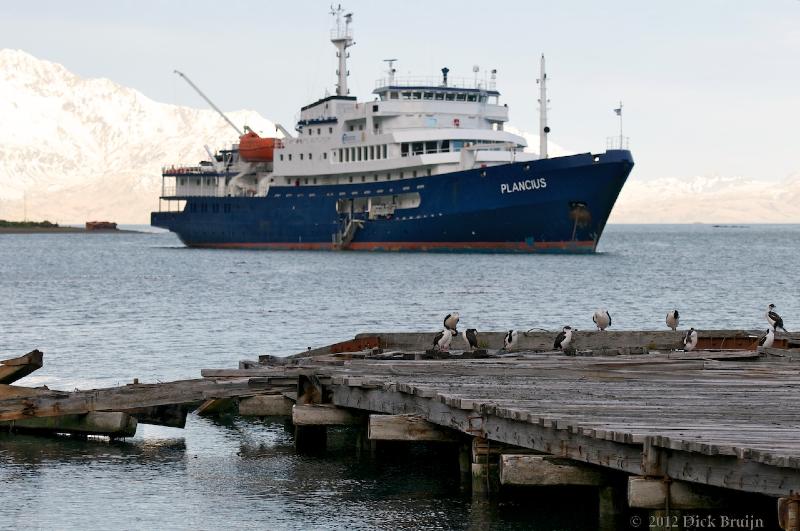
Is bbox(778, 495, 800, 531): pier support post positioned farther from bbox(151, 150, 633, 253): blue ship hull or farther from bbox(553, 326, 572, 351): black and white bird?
bbox(151, 150, 633, 253): blue ship hull

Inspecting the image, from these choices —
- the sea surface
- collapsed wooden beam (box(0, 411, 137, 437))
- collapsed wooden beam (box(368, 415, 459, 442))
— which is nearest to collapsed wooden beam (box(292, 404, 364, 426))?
the sea surface

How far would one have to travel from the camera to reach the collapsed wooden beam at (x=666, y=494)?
1167cm

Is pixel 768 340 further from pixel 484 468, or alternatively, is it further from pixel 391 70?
pixel 391 70

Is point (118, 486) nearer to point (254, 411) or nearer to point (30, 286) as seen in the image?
point (254, 411)

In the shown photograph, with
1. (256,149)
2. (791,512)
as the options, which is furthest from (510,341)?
(256,149)

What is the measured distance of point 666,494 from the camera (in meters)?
11.7

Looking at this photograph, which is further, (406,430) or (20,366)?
(20,366)

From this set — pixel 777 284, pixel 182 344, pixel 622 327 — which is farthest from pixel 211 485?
pixel 777 284

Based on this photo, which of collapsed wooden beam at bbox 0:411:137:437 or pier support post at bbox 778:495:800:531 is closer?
pier support post at bbox 778:495:800:531

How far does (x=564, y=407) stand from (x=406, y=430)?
1.93 meters

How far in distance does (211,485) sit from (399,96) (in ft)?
202

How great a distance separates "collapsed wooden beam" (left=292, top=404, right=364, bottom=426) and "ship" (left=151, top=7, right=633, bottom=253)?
54.5m

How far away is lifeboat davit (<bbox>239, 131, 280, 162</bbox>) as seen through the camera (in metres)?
88.3

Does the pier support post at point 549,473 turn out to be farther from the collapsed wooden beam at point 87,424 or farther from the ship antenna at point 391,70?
the ship antenna at point 391,70
